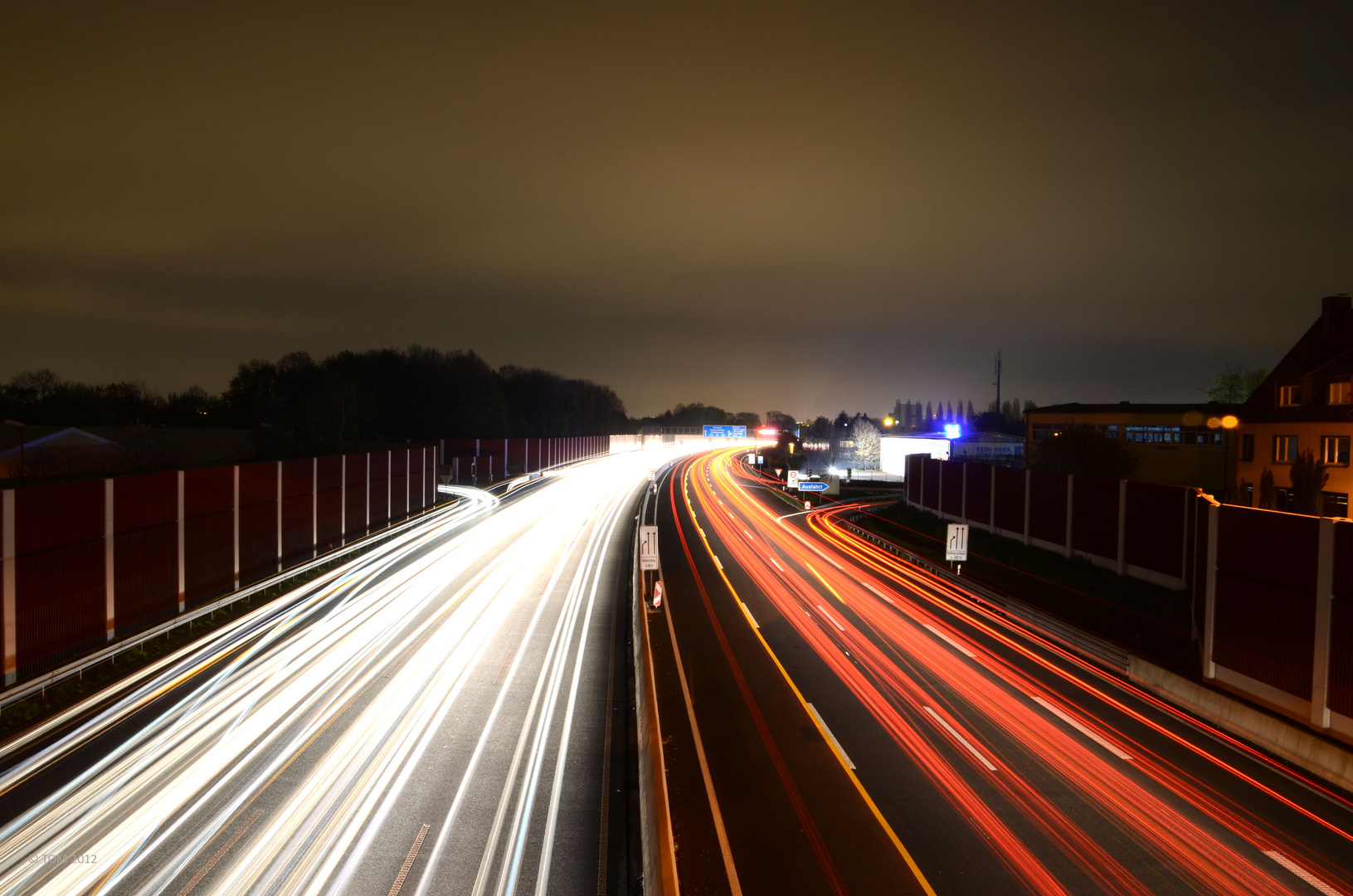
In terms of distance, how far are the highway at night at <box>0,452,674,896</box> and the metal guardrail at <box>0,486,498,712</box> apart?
3.03 ft

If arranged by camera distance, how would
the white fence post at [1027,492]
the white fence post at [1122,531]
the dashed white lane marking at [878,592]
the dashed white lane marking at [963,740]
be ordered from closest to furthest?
the dashed white lane marking at [963,740], the dashed white lane marking at [878,592], the white fence post at [1122,531], the white fence post at [1027,492]

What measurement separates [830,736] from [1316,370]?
133 feet

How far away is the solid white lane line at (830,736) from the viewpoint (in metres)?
12.2

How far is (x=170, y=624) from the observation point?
18.0 m

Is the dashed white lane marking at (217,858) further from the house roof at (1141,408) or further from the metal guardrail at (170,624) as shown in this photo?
the house roof at (1141,408)

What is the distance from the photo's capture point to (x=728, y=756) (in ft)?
40.4

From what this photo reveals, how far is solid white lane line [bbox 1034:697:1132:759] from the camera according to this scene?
42.0ft

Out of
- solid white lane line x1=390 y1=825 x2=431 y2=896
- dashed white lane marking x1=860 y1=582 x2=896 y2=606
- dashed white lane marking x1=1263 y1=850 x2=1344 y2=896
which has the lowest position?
dashed white lane marking x1=860 y1=582 x2=896 y2=606

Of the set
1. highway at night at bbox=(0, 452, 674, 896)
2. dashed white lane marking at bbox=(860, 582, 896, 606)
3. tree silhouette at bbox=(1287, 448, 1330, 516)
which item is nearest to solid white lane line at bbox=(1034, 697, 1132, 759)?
highway at night at bbox=(0, 452, 674, 896)

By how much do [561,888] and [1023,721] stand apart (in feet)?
31.6

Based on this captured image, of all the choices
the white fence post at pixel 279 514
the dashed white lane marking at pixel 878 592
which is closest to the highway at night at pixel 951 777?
the dashed white lane marking at pixel 878 592

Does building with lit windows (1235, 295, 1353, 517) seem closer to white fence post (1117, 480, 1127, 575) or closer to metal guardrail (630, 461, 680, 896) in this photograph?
white fence post (1117, 480, 1127, 575)

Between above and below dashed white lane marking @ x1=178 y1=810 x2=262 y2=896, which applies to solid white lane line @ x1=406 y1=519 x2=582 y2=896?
below

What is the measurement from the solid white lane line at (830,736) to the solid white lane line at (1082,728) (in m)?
4.69
